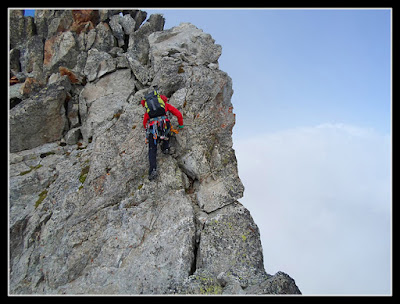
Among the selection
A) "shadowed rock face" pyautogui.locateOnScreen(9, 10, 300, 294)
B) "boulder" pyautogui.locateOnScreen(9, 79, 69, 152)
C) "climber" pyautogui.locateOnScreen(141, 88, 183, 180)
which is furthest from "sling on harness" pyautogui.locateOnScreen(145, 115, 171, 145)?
"boulder" pyautogui.locateOnScreen(9, 79, 69, 152)

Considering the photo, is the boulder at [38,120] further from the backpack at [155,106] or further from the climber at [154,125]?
the backpack at [155,106]

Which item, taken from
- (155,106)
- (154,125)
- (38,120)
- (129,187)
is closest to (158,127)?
(154,125)

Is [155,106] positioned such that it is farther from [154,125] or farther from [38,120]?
[38,120]

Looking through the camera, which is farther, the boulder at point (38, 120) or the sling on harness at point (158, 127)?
the boulder at point (38, 120)

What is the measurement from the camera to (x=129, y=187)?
13750 millimetres

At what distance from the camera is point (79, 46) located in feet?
78.1

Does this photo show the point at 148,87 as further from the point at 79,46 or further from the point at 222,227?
the point at 222,227

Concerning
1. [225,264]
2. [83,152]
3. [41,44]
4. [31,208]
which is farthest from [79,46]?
[225,264]

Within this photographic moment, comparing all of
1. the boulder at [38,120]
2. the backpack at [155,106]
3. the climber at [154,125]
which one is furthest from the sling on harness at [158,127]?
the boulder at [38,120]

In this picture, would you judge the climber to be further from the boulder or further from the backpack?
the boulder

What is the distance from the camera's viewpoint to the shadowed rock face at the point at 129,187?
36.3 ft

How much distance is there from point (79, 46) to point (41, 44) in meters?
4.09

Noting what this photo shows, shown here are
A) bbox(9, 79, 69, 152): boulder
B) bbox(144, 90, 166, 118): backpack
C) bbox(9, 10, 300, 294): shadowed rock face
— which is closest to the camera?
bbox(9, 10, 300, 294): shadowed rock face

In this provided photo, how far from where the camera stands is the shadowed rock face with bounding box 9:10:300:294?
436 inches
